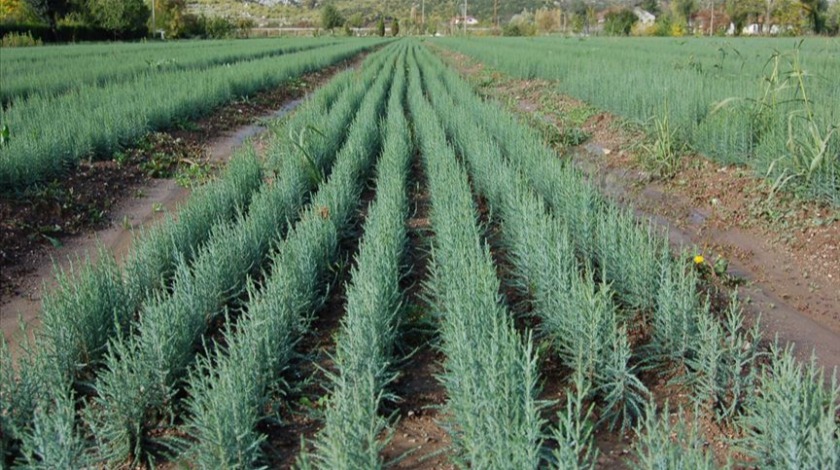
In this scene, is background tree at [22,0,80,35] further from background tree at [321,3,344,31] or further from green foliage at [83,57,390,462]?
background tree at [321,3,344,31]

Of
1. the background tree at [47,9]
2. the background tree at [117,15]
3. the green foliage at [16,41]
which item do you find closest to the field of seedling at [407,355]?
the green foliage at [16,41]

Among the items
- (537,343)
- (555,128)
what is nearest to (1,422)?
(537,343)

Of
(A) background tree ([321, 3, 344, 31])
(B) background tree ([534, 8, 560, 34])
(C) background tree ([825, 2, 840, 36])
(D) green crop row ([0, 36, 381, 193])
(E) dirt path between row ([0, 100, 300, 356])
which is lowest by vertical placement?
(E) dirt path between row ([0, 100, 300, 356])

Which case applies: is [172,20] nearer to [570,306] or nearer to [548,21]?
[548,21]

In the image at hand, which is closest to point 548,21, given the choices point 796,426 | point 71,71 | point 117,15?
point 117,15

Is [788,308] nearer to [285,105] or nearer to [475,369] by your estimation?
[475,369]

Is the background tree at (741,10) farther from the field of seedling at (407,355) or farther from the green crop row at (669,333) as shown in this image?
the field of seedling at (407,355)

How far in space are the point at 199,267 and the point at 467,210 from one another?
5.52 ft

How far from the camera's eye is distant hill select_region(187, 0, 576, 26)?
10844 cm

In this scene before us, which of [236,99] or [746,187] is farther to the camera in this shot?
[236,99]

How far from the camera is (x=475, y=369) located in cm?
263

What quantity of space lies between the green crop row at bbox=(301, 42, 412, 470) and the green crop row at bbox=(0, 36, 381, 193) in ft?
11.1

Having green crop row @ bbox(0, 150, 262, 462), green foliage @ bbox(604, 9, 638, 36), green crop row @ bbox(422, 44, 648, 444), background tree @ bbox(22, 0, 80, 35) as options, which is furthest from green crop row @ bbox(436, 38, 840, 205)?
green foliage @ bbox(604, 9, 638, 36)

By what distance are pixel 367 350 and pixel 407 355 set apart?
48 centimetres
